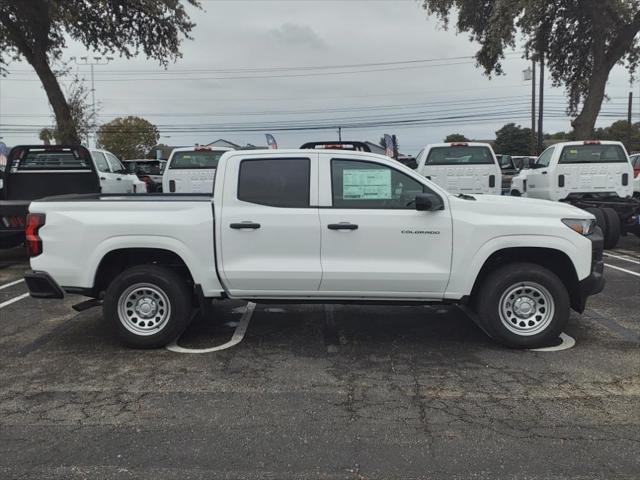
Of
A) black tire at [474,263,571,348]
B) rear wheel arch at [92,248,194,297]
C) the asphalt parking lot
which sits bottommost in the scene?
the asphalt parking lot

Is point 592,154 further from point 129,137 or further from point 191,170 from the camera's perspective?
point 129,137

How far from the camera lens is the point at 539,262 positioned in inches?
216

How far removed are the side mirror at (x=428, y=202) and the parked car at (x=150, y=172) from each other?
48.8 ft

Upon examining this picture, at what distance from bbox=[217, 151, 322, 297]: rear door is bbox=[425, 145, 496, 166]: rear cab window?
7839 mm

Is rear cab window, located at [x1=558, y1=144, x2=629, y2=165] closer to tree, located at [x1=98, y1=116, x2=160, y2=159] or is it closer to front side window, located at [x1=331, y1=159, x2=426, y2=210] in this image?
front side window, located at [x1=331, y1=159, x2=426, y2=210]

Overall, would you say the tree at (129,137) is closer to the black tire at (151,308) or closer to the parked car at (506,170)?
the parked car at (506,170)

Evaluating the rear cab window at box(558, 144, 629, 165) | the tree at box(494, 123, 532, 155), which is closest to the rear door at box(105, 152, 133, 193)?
the rear cab window at box(558, 144, 629, 165)

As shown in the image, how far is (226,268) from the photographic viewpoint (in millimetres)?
5270

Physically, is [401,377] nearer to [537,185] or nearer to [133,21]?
[537,185]

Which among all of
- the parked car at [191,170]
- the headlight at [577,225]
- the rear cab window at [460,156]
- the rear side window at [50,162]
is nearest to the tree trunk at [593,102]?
the rear cab window at [460,156]

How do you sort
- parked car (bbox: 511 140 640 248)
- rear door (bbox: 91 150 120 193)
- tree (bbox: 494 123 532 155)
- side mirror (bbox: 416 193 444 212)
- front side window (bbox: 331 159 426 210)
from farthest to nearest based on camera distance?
tree (bbox: 494 123 532 155)
rear door (bbox: 91 150 120 193)
parked car (bbox: 511 140 640 248)
front side window (bbox: 331 159 426 210)
side mirror (bbox: 416 193 444 212)

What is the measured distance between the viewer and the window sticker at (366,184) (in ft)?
17.4

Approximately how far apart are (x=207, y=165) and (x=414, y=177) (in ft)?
26.8

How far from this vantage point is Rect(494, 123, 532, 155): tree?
65188mm
